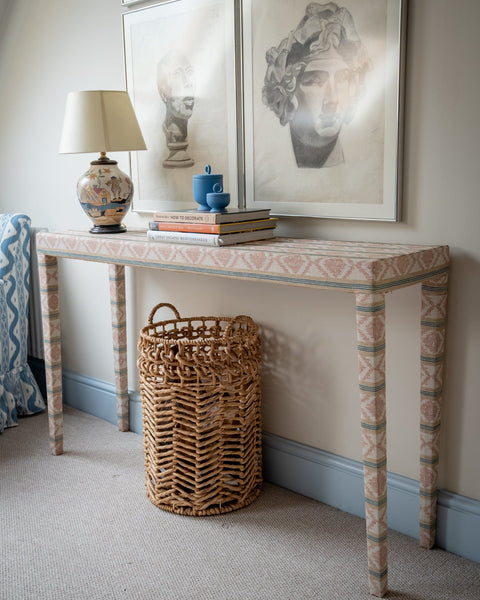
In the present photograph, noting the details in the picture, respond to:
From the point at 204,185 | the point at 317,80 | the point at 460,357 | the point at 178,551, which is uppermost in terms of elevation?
the point at 317,80

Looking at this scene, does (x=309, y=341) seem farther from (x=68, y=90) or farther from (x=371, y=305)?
(x=68, y=90)

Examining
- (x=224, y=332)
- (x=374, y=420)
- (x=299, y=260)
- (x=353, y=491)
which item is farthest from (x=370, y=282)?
(x=353, y=491)

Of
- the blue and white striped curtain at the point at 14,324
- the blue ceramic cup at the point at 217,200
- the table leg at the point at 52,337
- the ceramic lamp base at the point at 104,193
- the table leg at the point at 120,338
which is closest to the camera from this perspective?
the blue ceramic cup at the point at 217,200

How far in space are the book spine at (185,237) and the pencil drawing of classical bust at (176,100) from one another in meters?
0.43

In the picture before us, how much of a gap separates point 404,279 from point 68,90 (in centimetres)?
177

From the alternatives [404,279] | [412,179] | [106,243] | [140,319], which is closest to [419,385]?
[404,279]

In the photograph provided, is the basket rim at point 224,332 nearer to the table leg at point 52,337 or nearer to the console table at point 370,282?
the console table at point 370,282

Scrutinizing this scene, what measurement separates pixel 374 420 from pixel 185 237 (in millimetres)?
713

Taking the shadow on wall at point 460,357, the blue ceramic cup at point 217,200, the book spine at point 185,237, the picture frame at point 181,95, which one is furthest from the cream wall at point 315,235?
the book spine at point 185,237

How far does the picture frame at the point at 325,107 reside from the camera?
1666mm

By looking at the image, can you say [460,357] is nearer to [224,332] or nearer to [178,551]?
[224,332]

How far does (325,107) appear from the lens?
1.79 metres

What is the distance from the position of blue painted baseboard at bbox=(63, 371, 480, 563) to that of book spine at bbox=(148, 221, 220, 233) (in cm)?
77

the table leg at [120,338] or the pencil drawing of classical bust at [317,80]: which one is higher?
the pencil drawing of classical bust at [317,80]
